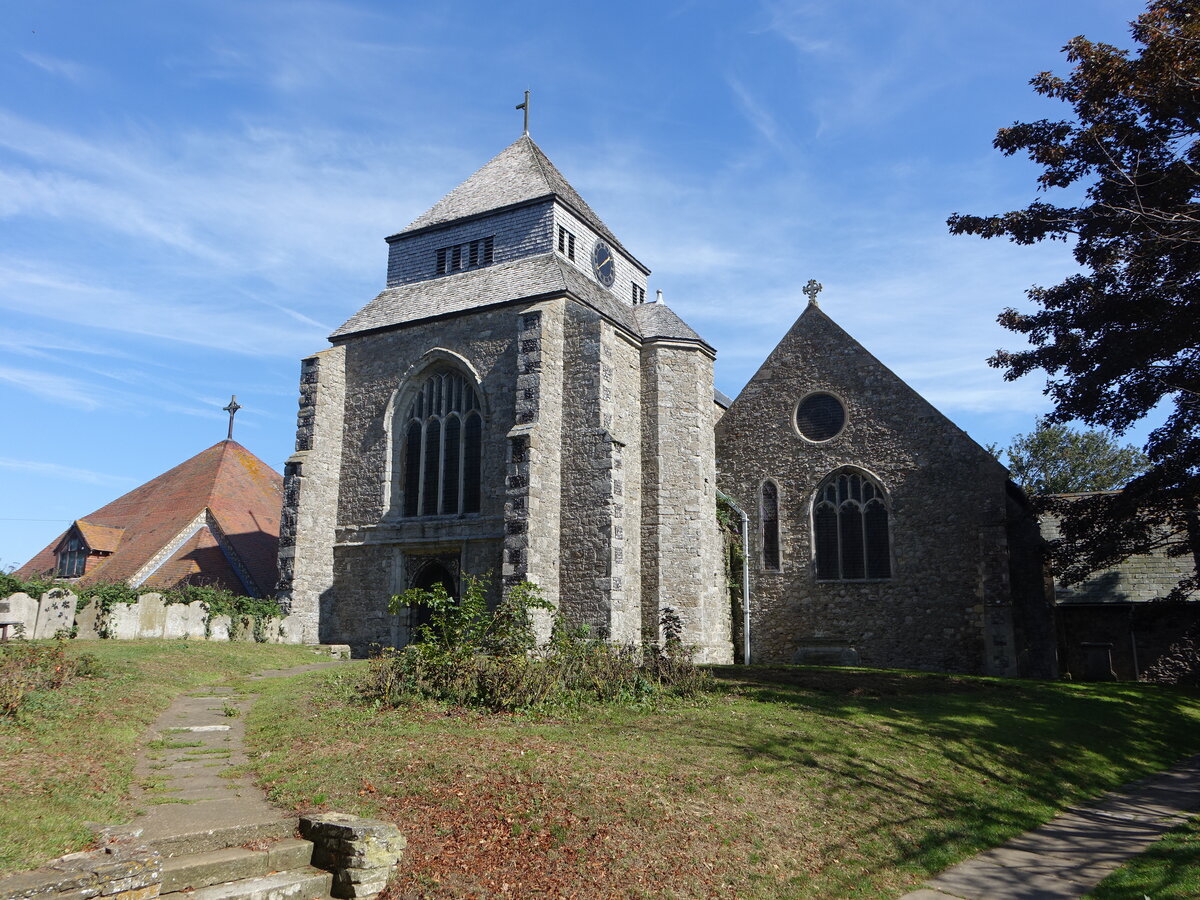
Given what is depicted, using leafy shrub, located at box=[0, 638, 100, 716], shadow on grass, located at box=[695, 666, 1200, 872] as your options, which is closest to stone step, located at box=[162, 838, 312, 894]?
leafy shrub, located at box=[0, 638, 100, 716]

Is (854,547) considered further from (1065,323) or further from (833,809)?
(833,809)

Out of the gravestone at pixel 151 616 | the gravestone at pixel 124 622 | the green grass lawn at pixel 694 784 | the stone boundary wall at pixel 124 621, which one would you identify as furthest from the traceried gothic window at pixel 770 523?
the gravestone at pixel 124 622

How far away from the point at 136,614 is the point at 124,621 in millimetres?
276

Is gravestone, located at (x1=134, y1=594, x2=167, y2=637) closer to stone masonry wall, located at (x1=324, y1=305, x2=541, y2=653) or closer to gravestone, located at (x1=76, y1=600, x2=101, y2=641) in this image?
gravestone, located at (x1=76, y1=600, x2=101, y2=641)

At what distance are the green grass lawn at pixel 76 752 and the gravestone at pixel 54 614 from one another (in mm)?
3454

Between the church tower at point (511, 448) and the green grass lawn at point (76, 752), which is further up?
the church tower at point (511, 448)

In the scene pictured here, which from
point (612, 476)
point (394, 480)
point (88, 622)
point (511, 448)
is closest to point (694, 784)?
point (612, 476)

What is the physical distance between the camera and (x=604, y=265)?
89.6ft

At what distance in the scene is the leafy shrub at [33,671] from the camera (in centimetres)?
925

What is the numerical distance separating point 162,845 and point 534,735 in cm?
473

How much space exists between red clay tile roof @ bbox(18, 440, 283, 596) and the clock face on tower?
13779 millimetres

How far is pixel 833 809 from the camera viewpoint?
28.5 ft

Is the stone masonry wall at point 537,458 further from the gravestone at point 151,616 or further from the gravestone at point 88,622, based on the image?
the gravestone at point 88,622

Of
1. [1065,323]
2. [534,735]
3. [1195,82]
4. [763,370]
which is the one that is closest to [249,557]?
[763,370]
